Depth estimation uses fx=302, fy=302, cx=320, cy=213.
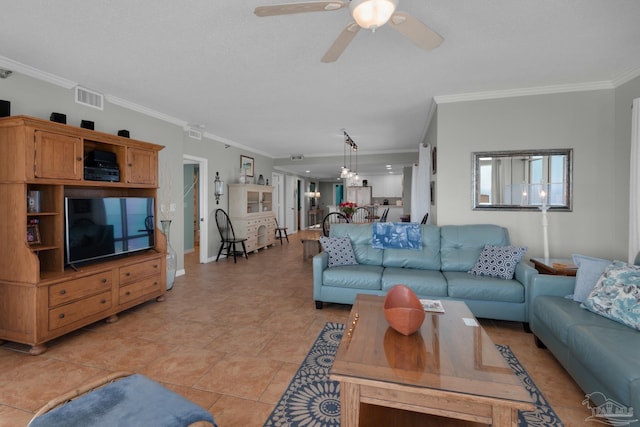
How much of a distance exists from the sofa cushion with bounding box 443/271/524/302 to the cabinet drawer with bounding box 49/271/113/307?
3.53 m

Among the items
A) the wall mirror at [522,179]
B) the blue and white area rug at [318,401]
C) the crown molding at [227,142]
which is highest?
the crown molding at [227,142]

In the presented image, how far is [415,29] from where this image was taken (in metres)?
1.78

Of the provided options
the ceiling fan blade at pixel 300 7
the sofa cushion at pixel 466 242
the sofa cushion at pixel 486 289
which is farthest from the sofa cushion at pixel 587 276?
the ceiling fan blade at pixel 300 7

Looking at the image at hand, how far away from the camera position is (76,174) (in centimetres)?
294

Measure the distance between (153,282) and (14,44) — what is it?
2.61 metres

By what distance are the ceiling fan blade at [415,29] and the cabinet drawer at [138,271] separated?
137 inches

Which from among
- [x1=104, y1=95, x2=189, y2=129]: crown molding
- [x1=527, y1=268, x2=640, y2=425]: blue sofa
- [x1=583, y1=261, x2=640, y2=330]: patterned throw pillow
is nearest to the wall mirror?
[x1=527, y1=268, x2=640, y2=425]: blue sofa

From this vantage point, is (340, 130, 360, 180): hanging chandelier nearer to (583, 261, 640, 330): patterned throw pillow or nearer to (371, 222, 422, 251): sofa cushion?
(371, 222, 422, 251): sofa cushion

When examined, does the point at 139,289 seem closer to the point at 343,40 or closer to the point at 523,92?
the point at 343,40

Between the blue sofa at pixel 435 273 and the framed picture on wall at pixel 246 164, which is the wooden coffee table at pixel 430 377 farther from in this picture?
the framed picture on wall at pixel 246 164

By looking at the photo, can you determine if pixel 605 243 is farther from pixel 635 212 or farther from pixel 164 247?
pixel 164 247

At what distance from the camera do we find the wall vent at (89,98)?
136 inches

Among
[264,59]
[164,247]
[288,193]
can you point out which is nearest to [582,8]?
[264,59]

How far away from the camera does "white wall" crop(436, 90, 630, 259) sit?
3.48 meters
